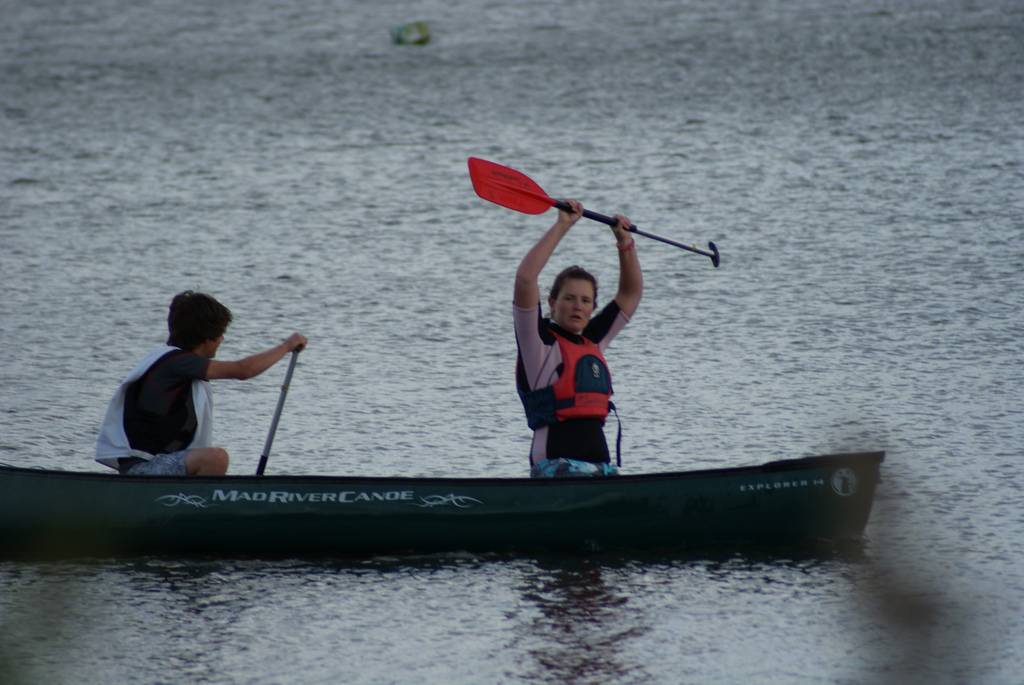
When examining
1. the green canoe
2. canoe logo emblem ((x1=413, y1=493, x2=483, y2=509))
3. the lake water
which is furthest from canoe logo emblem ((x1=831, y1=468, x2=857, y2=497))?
canoe logo emblem ((x1=413, y1=493, x2=483, y2=509))

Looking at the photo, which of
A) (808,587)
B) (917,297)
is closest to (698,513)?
(808,587)

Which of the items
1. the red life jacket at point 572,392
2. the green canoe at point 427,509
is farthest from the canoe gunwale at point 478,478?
the red life jacket at point 572,392

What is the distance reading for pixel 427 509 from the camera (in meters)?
5.84

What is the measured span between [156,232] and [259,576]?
288 inches

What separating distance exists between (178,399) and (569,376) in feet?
4.49

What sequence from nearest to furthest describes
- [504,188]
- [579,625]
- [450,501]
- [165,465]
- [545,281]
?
[579,625], [450,501], [165,465], [504,188], [545,281]

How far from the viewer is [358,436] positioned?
7770 mm

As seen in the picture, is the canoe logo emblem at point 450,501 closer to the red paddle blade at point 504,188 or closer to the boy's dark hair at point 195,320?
the boy's dark hair at point 195,320

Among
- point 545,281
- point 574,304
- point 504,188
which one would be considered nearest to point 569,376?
point 574,304

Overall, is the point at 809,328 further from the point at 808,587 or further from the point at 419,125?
the point at 419,125

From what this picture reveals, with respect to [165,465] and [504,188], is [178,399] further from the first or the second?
[504,188]

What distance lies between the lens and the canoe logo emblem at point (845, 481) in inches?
229

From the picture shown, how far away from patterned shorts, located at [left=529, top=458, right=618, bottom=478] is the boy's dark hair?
1.22 metres

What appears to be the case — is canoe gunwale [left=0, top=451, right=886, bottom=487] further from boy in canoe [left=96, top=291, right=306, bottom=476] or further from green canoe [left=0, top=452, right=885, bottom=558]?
boy in canoe [left=96, top=291, right=306, bottom=476]
